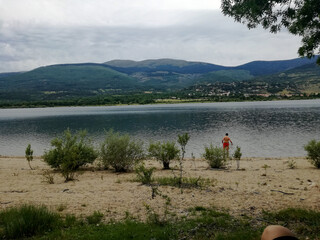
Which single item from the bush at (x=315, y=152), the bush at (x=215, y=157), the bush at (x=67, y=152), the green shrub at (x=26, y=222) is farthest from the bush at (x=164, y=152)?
the green shrub at (x=26, y=222)

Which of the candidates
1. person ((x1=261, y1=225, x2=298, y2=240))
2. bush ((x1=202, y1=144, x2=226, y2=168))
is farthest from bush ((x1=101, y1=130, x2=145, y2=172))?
person ((x1=261, y1=225, x2=298, y2=240))

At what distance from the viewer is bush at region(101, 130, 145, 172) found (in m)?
17.5

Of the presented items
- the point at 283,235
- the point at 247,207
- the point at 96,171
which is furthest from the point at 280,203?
the point at 96,171

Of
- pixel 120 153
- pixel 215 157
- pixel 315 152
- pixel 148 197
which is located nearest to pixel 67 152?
pixel 120 153

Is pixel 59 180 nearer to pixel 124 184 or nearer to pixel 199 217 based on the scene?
pixel 124 184

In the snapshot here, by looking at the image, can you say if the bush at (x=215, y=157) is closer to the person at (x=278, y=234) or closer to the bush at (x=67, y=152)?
the bush at (x=67, y=152)

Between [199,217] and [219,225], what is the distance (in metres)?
0.82

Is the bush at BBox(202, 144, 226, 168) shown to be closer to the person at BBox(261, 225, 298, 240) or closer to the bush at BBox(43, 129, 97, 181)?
the bush at BBox(43, 129, 97, 181)

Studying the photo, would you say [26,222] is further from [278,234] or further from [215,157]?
[215,157]

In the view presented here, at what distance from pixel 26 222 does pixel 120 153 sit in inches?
422

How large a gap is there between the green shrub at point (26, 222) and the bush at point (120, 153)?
9.91 metres

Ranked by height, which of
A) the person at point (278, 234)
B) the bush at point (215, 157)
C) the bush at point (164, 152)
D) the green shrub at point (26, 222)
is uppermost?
the person at point (278, 234)

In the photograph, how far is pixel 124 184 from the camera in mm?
12711

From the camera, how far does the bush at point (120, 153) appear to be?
17.5m
